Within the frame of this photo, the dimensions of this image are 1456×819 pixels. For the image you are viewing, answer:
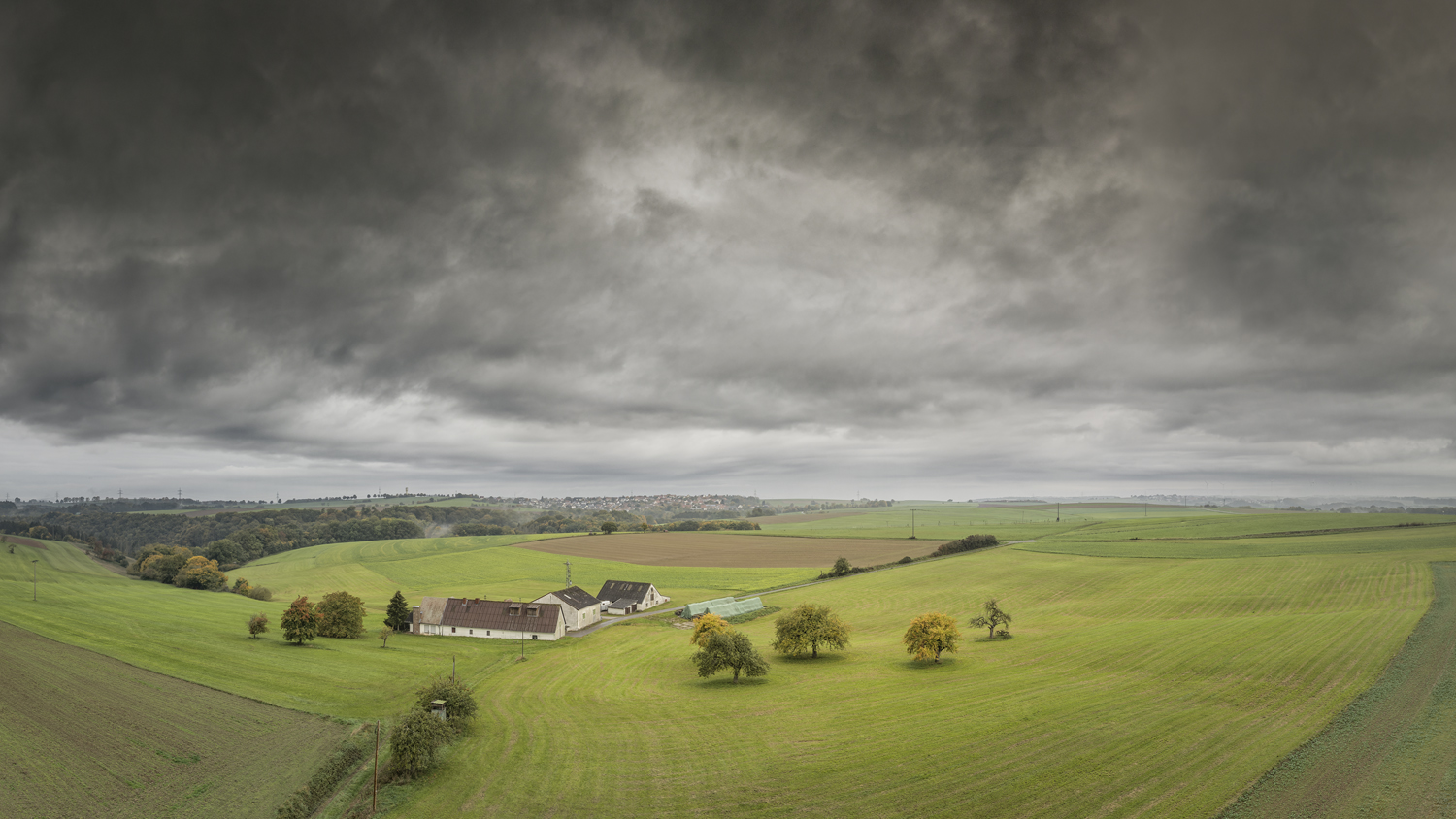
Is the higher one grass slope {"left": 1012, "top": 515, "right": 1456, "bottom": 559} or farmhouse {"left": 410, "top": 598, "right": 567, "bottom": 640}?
grass slope {"left": 1012, "top": 515, "right": 1456, "bottom": 559}

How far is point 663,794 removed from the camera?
28922 millimetres

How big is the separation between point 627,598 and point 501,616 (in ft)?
77.1

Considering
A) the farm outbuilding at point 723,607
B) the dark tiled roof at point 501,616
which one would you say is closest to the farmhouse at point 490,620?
the dark tiled roof at point 501,616

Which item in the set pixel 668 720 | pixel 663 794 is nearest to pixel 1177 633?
pixel 668 720

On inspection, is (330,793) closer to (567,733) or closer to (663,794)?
(567,733)

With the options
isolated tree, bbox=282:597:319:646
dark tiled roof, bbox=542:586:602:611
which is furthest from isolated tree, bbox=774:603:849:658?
isolated tree, bbox=282:597:319:646

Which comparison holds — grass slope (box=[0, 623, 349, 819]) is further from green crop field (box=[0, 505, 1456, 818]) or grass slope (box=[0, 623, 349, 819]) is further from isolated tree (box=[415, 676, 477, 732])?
isolated tree (box=[415, 676, 477, 732])

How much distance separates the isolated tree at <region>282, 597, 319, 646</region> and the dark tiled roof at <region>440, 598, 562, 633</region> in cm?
1409

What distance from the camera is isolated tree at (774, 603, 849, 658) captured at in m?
56.8

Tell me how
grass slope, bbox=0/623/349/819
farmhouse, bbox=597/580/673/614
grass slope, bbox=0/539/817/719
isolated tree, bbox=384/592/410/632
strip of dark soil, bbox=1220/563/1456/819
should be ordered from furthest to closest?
farmhouse, bbox=597/580/673/614 < isolated tree, bbox=384/592/410/632 < grass slope, bbox=0/539/817/719 < grass slope, bbox=0/623/349/819 < strip of dark soil, bbox=1220/563/1456/819

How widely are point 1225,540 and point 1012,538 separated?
4652 centimetres

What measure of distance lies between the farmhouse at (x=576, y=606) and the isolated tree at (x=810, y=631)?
29880 millimetres

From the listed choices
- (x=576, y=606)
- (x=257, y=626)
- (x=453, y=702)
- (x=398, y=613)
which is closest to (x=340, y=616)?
(x=257, y=626)

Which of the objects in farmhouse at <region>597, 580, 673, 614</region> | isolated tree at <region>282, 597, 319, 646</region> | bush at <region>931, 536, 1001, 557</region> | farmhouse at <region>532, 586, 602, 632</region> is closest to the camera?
isolated tree at <region>282, 597, 319, 646</region>
